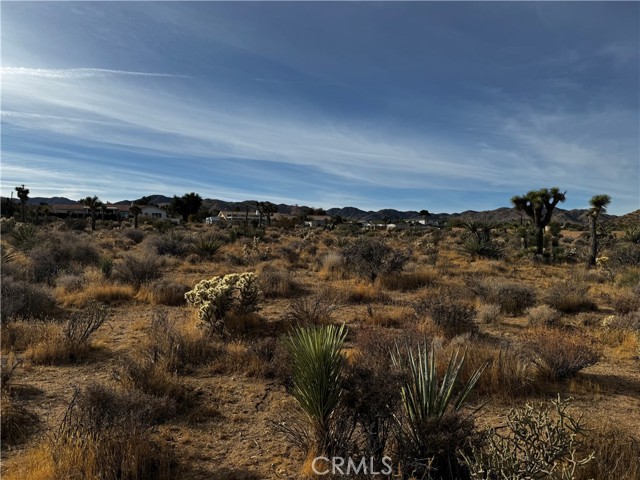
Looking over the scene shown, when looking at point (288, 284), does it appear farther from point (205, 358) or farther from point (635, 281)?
point (635, 281)

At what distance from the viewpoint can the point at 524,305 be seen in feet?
33.7

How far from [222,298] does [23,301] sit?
14.1 feet

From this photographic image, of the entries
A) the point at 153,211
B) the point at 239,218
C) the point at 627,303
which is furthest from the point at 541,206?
the point at 153,211

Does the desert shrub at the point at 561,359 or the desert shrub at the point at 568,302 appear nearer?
the desert shrub at the point at 561,359

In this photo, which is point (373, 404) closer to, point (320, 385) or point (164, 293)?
point (320, 385)

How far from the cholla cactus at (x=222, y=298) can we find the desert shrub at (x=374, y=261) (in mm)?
5759

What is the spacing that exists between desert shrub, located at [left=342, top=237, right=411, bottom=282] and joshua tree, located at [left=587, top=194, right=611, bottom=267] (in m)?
10.4

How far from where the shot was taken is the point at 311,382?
378 centimetres

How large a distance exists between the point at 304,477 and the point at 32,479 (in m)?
2.24

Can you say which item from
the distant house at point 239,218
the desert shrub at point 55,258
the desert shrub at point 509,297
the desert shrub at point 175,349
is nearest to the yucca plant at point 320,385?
the desert shrub at point 175,349

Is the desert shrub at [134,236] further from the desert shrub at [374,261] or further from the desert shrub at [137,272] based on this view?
the desert shrub at [374,261]

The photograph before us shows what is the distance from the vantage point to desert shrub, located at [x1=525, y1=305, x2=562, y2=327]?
340 inches

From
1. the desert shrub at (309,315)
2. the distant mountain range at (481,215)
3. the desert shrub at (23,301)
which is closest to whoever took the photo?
the desert shrub at (23,301)

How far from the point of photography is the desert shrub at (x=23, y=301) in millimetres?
7709
